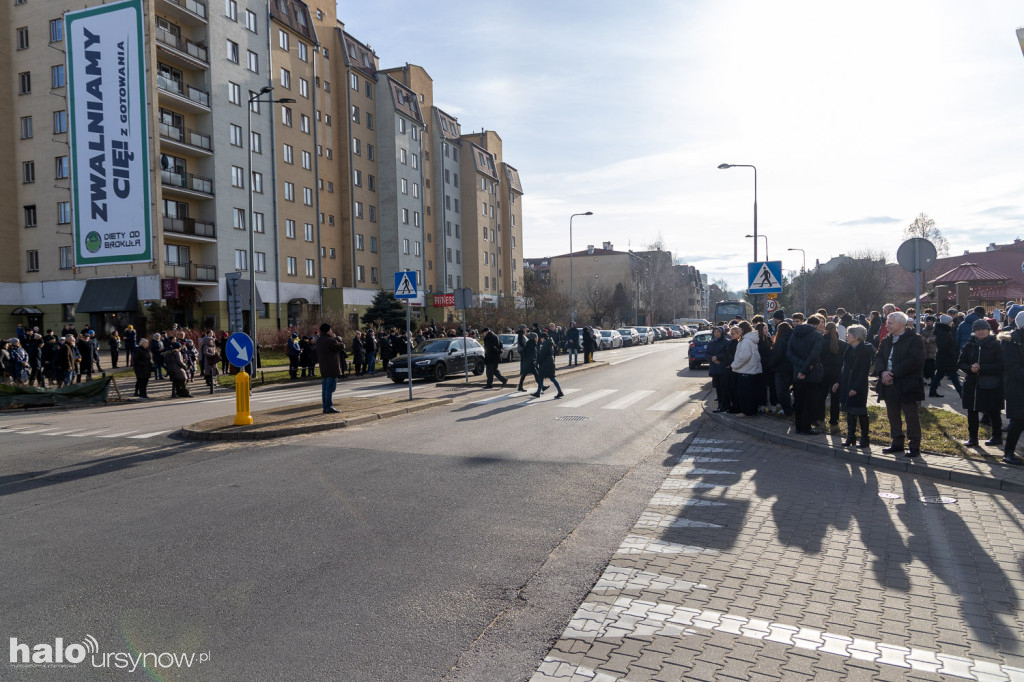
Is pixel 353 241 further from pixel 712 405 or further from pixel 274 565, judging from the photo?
pixel 274 565

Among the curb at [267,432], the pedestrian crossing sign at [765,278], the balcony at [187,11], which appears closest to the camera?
the curb at [267,432]

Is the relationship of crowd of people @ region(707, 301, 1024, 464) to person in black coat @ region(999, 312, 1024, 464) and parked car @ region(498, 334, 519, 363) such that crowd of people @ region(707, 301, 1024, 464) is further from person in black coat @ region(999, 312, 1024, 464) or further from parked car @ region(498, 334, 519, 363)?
parked car @ region(498, 334, 519, 363)

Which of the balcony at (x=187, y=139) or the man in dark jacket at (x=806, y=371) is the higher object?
the balcony at (x=187, y=139)

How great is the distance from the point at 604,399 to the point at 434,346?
898 cm

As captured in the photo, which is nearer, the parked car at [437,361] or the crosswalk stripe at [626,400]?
the crosswalk stripe at [626,400]

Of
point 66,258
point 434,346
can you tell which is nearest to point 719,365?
point 434,346

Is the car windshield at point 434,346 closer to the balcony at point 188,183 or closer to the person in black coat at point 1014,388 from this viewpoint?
the person in black coat at point 1014,388

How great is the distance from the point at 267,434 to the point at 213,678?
8.28 m

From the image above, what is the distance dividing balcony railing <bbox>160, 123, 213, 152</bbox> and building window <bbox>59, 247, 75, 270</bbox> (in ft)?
30.3

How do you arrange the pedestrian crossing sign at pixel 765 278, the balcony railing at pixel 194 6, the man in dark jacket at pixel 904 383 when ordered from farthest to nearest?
1. the balcony railing at pixel 194 6
2. the pedestrian crossing sign at pixel 765 278
3. the man in dark jacket at pixel 904 383

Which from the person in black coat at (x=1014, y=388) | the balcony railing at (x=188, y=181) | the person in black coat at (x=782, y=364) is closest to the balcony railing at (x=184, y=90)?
the balcony railing at (x=188, y=181)

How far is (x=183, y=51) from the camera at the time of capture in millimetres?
37344

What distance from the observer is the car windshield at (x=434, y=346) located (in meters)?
23.6

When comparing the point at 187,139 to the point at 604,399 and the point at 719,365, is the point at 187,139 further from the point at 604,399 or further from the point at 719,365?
the point at 719,365
